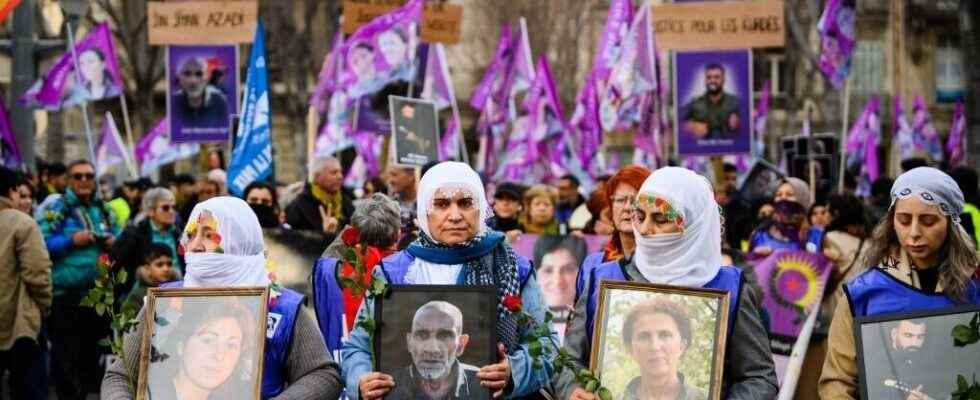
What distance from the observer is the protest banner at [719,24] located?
59.5ft

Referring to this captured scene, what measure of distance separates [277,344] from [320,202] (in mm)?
6465

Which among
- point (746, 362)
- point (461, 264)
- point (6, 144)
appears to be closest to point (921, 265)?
point (746, 362)

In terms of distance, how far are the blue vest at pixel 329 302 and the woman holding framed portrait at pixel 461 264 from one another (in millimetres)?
1927

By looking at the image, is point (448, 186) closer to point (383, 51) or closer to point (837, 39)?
point (383, 51)

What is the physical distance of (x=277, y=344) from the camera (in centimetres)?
592

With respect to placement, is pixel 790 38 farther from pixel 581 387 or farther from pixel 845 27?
pixel 581 387

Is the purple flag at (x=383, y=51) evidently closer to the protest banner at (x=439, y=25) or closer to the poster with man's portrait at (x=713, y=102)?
the protest banner at (x=439, y=25)

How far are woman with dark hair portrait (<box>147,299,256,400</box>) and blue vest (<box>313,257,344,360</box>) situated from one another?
2105mm

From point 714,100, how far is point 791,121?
20795 mm

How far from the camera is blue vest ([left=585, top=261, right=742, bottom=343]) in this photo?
18.6 ft

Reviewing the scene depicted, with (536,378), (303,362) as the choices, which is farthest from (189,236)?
(536,378)

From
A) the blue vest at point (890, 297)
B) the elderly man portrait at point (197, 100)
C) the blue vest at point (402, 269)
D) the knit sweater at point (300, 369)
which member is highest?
the elderly man portrait at point (197, 100)

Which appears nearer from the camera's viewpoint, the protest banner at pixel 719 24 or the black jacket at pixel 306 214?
the black jacket at pixel 306 214

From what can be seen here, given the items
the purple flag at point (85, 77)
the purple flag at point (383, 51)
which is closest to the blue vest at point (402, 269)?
the purple flag at point (383, 51)
